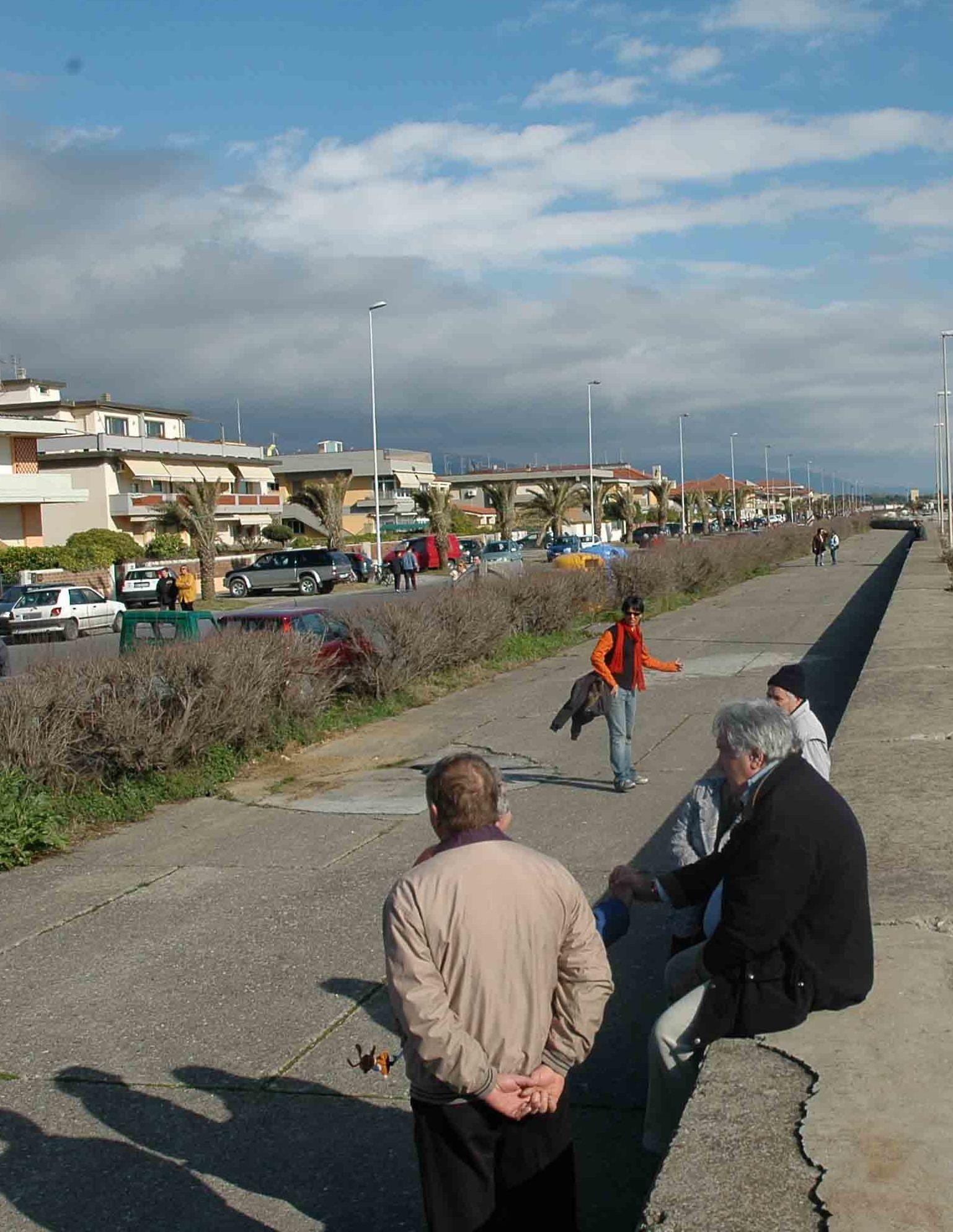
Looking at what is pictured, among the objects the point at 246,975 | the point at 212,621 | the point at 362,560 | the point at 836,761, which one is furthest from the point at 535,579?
the point at 362,560

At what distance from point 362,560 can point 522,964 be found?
161 ft

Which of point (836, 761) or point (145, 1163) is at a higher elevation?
point (836, 761)

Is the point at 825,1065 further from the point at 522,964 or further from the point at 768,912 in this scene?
the point at 522,964

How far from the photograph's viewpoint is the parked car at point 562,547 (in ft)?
189

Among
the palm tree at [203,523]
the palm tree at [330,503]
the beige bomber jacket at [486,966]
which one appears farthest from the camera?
the palm tree at [330,503]

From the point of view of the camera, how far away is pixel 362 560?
51.8 meters

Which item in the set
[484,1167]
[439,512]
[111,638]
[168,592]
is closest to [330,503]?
[439,512]

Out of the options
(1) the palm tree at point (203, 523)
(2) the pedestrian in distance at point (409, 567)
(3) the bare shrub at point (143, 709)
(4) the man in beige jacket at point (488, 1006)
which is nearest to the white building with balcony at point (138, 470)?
(1) the palm tree at point (203, 523)

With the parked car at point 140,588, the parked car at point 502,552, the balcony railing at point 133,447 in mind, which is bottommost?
the parked car at point 140,588

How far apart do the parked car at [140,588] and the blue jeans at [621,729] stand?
31555mm

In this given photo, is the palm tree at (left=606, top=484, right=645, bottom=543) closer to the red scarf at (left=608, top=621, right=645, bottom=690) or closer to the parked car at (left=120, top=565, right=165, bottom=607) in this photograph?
the parked car at (left=120, top=565, right=165, bottom=607)

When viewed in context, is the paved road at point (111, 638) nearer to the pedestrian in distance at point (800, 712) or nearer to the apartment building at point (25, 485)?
the pedestrian in distance at point (800, 712)

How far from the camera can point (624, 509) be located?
9694 cm

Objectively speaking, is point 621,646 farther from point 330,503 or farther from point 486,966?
point 330,503
